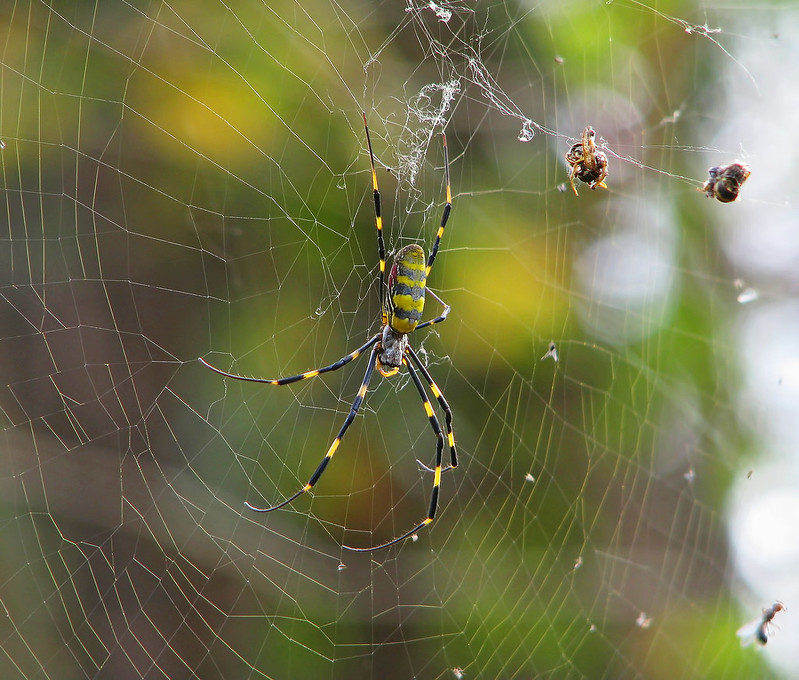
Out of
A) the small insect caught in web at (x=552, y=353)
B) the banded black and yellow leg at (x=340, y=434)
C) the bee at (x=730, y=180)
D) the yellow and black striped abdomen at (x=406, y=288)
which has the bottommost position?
the banded black and yellow leg at (x=340, y=434)

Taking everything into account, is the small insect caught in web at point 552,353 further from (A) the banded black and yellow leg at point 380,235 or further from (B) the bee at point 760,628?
(B) the bee at point 760,628

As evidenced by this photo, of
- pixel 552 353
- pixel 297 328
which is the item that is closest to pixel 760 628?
pixel 552 353

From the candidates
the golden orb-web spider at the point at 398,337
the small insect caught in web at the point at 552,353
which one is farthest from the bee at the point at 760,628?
the golden orb-web spider at the point at 398,337

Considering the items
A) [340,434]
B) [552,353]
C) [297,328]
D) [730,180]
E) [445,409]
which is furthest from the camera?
[552,353]

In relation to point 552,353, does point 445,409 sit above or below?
below

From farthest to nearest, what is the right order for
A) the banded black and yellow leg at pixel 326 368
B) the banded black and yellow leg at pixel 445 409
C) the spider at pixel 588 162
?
1. the banded black and yellow leg at pixel 445 409
2. the banded black and yellow leg at pixel 326 368
3. the spider at pixel 588 162

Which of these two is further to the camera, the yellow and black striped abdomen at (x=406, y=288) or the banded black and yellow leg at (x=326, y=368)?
the banded black and yellow leg at (x=326, y=368)

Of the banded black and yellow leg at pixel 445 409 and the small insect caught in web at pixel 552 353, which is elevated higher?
the small insect caught in web at pixel 552 353

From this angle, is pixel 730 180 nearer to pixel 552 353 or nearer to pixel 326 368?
pixel 552 353
